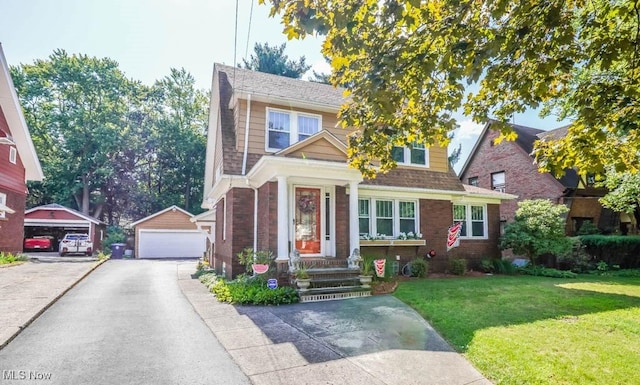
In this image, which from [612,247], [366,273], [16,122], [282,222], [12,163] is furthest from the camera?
[12,163]

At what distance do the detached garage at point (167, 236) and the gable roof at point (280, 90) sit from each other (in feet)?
57.9

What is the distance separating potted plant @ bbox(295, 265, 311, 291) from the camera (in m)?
8.73

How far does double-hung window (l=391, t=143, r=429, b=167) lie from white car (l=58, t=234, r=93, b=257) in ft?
80.1

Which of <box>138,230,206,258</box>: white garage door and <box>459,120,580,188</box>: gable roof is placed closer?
<box>459,120,580,188</box>: gable roof

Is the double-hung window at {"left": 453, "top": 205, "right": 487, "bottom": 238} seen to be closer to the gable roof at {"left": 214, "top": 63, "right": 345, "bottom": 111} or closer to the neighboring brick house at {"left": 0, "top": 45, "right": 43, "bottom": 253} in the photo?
the gable roof at {"left": 214, "top": 63, "right": 345, "bottom": 111}

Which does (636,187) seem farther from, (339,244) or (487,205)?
(339,244)

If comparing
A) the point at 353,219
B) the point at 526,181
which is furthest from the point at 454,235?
the point at 526,181

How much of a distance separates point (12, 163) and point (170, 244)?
41.8 ft

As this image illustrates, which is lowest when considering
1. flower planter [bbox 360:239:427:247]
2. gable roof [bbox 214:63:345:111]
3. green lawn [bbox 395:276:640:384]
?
green lawn [bbox 395:276:640:384]

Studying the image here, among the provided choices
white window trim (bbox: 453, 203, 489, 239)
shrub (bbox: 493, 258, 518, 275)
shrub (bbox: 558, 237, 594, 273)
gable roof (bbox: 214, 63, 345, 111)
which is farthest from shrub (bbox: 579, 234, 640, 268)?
gable roof (bbox: 214, 63, 345, 111)

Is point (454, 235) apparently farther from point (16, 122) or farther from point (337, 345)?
point (16, 122)

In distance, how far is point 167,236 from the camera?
28875mm

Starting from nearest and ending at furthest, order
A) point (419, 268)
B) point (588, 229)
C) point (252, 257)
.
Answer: point (252, 257) → point (419, 268) → point (588, 229)

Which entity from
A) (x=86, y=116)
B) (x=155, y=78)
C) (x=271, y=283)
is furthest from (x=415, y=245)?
(x=155, y=78)
